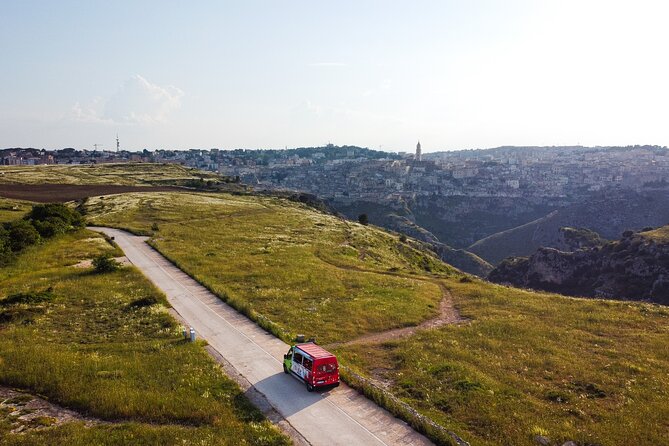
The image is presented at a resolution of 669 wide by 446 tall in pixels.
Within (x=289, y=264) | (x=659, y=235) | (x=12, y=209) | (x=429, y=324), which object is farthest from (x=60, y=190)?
(x=659, y=235)

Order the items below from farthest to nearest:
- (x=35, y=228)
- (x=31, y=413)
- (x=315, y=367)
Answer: (x=35, y=228), (x=315, y=367), (x=31, y=413)

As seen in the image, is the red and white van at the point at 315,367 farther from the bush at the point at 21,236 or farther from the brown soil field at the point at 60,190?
the brown soil field at the point at 60,190

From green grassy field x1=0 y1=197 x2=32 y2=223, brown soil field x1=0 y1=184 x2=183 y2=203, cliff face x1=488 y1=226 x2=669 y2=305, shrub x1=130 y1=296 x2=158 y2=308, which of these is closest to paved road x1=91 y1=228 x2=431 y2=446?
shrub x1=130 y1=296 x2=158 y2=308

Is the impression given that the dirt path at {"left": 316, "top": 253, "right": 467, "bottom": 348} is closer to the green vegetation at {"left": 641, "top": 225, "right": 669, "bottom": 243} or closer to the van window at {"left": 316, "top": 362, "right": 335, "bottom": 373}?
the van window at {"left": 316, "top": 362, "right": 335, "bottom": 373}

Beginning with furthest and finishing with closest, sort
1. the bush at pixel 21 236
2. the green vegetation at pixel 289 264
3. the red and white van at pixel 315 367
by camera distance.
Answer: the bush at pixel 21 236, the green vegetation at pixel 289 264, the red and white van at pixel 315 367

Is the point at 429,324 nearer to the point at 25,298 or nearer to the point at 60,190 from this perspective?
the point at 25,298

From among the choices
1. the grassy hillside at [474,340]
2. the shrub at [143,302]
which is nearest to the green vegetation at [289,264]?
the grassy hillside at [474,340]

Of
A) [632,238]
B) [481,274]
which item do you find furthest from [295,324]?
[481,274]
